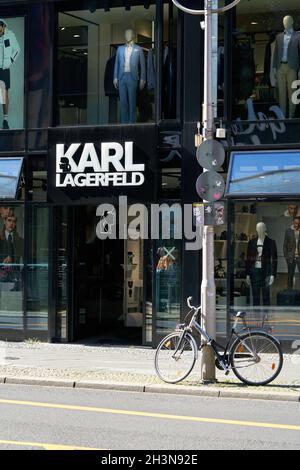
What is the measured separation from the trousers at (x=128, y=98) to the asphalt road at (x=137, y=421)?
6.74 meters

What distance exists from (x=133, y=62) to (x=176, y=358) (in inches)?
290

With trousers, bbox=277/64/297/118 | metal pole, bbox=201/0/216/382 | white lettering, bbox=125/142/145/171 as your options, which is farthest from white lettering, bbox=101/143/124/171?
metal pole, bbox=201/0/216/382

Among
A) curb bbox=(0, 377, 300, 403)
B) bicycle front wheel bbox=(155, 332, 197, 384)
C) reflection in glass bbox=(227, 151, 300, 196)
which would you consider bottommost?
curb bbox=(0, 377, 300, 403)

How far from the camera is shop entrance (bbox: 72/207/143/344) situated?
16859mm

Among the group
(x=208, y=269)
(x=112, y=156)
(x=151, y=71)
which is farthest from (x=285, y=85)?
(x=208, y=269)

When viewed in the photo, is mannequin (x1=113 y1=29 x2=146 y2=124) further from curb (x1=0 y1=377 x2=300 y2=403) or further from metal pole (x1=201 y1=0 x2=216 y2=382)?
curb (x1=0 y1=377 x2=300 y2=403)

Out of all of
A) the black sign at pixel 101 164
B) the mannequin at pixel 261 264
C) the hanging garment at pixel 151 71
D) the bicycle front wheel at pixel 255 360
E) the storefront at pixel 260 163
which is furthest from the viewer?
the hanging garment at pixel 151 71

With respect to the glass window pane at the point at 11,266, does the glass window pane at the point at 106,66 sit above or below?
above

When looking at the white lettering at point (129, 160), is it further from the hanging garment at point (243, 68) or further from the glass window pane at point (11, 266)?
the glass window pane at point (11, 266)

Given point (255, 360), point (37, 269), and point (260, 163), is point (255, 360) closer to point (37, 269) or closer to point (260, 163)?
point (260, 163)

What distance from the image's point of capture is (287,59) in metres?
15.0

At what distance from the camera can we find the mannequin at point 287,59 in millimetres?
14953

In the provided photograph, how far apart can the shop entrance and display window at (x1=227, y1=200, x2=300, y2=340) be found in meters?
2.84

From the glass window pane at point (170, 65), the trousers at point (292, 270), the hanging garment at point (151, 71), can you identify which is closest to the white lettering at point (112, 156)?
the glass window pane at point (170, 65)
